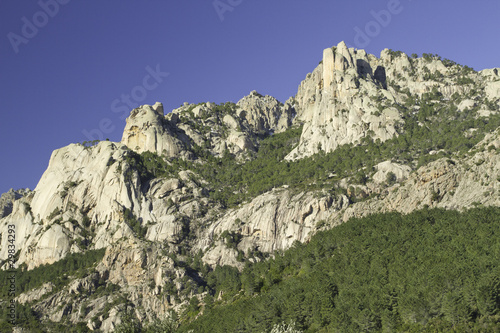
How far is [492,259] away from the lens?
326 ft

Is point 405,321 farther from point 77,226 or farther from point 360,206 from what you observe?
point 77,226

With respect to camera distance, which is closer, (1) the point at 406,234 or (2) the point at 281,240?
(1) the point at 406,234

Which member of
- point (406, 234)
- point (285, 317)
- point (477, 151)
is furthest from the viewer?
point (477, 151)

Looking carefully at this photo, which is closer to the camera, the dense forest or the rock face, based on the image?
the dense forest

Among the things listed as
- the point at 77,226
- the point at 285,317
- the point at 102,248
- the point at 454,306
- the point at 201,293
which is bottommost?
the point at 454,306

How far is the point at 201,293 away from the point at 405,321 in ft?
272

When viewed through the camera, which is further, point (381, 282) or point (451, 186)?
point (451, 186)

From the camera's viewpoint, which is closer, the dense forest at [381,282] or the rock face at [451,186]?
the dense forest at [381,282]

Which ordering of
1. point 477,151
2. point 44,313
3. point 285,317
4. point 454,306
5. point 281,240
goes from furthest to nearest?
point 281,240 < point 44,313 < point 477,151 < point 285,317 < point 454,306

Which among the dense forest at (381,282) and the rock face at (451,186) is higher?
the rock face at (451,186)

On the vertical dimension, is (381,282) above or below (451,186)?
below

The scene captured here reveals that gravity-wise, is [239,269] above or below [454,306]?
above

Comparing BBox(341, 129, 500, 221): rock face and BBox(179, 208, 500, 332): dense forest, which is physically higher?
BBox(341, 129, 500, 221): rock face

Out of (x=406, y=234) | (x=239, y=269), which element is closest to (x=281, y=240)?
(x=239, y=269)
